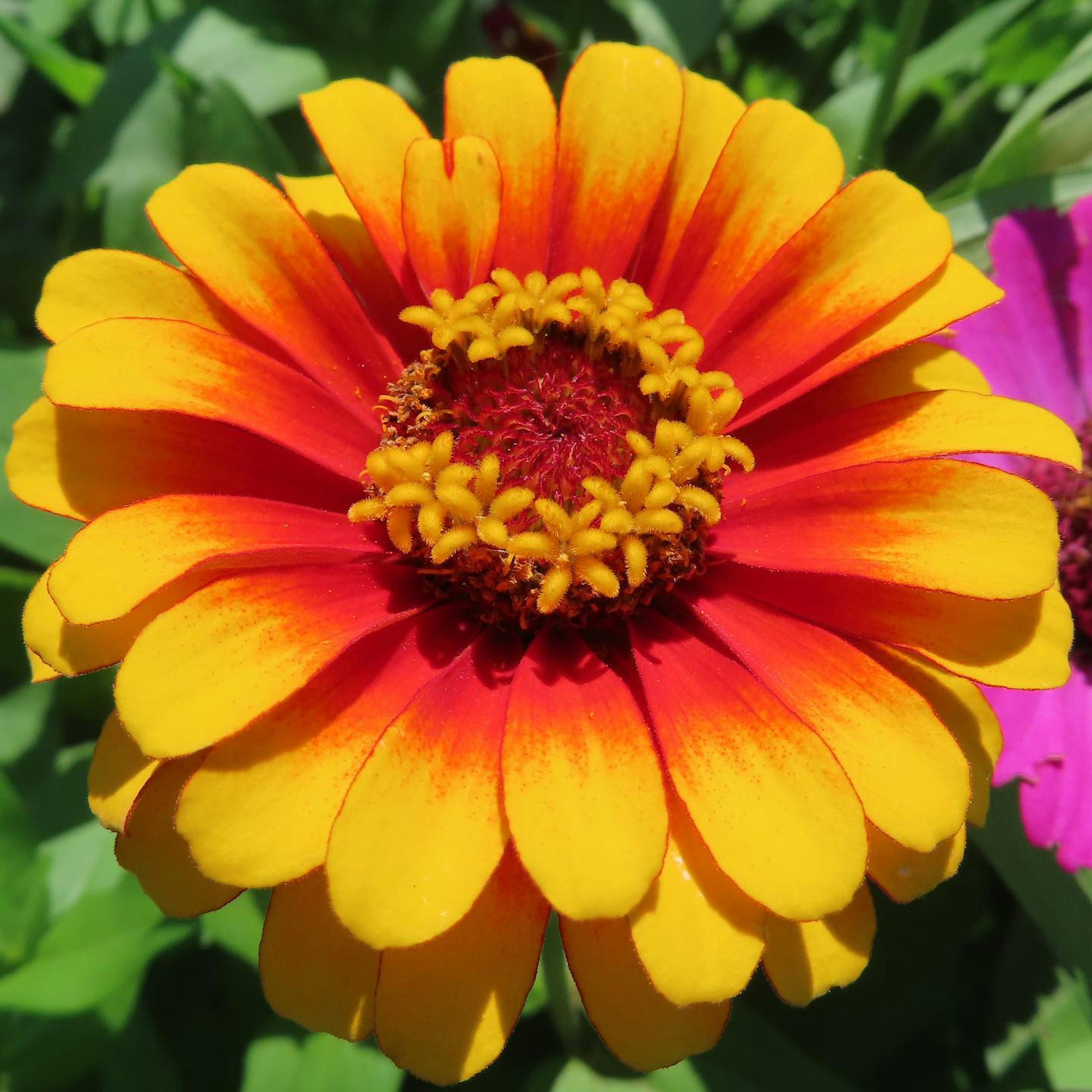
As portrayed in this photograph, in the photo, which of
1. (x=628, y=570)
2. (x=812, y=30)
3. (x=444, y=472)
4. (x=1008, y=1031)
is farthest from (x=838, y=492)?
(x=812, y=30)

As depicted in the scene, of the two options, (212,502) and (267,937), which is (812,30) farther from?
(267,937)

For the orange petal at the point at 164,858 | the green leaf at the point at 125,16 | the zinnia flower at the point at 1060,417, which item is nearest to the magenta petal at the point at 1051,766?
the zinnia flower at the point at 1060,417

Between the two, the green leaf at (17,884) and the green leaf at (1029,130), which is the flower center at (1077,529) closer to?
the green leaf at (1029,130)

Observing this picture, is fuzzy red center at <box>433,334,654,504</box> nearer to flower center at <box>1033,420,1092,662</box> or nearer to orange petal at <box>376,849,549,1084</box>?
A: orange petal at <box>376,849,549,1084</box>

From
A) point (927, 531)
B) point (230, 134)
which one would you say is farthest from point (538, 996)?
point (230, 134)

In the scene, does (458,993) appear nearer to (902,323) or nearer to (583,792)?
(583,792)
